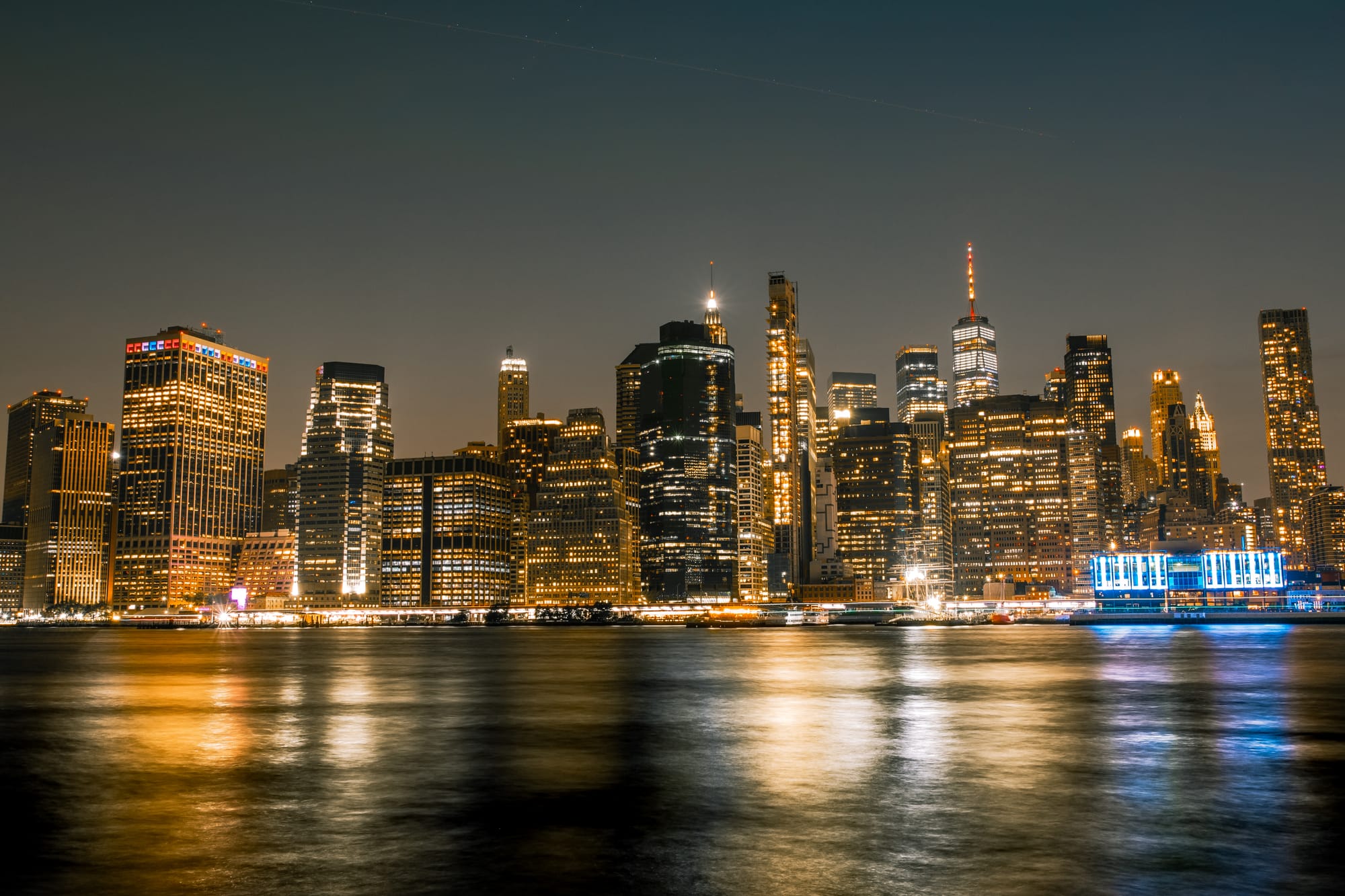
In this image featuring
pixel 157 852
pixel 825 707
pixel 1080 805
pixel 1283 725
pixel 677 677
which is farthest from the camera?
pixel 677 677

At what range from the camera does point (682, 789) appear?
3341 centimetres

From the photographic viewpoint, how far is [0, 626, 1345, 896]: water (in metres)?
22.7

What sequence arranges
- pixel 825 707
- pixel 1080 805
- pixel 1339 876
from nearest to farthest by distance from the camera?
pixel 1339 876 < pixel 1080 805 < pixel 825 707

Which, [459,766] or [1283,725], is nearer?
[459,766]

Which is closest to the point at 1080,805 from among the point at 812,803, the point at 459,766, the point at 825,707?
the point at 812,803

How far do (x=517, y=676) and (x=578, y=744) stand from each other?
48383 millimetres

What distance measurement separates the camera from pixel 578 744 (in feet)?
145

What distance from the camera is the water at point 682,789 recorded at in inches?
893

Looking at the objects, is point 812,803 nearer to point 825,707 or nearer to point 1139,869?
point 1139,869

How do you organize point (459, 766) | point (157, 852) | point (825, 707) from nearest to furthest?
point (157, 852), point (459, 766), point (825, 707)

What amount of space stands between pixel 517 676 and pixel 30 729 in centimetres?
Result: 4311

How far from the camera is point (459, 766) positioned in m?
37.9

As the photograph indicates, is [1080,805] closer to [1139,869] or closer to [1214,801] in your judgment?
[1214,801]

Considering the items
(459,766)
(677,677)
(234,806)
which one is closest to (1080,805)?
(459,766)
